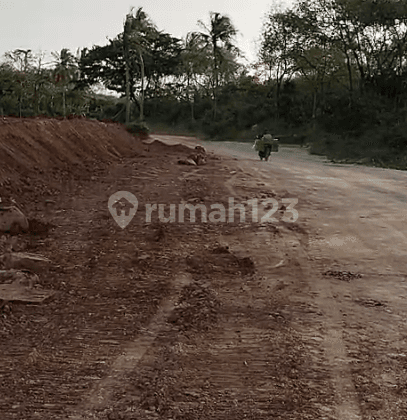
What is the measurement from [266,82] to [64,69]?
1476 cm

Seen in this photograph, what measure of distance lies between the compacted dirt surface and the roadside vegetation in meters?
12.5

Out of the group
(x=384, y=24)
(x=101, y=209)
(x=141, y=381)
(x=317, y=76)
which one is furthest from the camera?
(x=317, y=76)

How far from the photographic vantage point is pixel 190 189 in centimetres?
1100

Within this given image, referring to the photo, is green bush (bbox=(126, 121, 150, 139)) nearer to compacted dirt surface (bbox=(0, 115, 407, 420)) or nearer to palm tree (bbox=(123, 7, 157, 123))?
palm tree (bbox=(123, 7, 157, 123))

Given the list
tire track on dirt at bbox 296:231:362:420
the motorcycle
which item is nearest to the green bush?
the motorcycle

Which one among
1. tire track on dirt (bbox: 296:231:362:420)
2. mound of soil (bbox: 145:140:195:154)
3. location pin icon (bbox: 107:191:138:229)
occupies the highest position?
mound of soil (bbox: 145:140:195:154)

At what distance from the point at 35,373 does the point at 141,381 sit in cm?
70

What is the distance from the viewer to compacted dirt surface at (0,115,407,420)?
132 inches

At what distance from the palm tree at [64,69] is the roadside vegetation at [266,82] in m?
0.12

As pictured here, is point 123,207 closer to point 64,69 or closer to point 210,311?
point 210,311

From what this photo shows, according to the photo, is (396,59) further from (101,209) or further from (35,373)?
(35,373)

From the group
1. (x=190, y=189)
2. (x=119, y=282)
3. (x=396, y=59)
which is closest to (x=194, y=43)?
(x=396, y=59)

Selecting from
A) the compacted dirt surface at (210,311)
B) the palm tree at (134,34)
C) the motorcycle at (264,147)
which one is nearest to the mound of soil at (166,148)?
the motorcycle at (264,147)

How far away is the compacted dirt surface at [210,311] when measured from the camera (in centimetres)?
336
